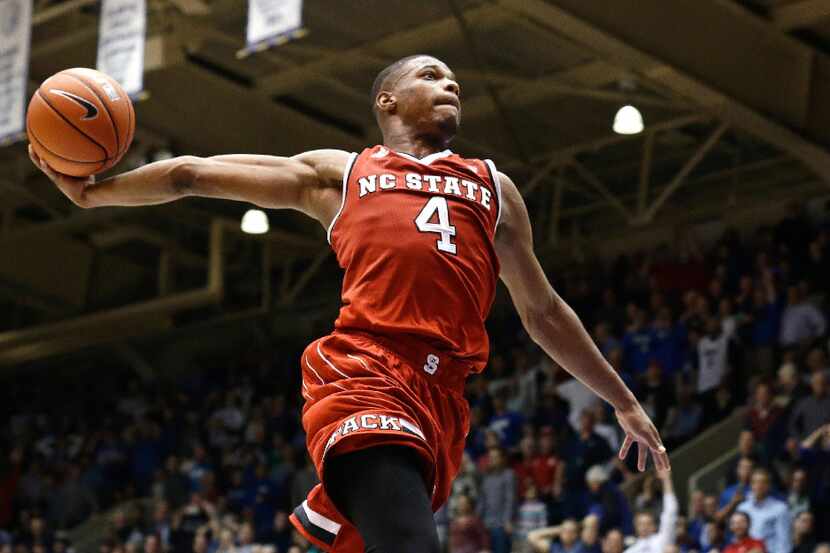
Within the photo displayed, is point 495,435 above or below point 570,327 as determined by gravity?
above

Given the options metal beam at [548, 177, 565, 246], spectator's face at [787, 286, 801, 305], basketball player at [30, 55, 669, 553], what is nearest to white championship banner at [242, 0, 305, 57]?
spectator's face at [787, 286, 801, 305]

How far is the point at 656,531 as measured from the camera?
38.0 ft

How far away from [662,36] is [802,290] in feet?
9.84

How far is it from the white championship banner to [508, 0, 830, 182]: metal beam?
2854 mm

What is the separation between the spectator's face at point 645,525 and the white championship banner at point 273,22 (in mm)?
4682

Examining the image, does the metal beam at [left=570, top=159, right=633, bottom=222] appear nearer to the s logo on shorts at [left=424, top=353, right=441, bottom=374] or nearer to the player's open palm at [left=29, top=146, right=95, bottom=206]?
the player's open palm at [left=29, top=146, right=95, bottom=206]

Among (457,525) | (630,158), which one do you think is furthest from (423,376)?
(630,158)

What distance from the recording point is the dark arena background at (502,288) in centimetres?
1360

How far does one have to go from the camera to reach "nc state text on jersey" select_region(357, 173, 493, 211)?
166 inches

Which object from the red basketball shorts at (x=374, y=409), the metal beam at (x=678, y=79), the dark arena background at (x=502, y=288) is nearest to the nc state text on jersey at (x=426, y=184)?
the red basketball shorts at (x=374, y=409)

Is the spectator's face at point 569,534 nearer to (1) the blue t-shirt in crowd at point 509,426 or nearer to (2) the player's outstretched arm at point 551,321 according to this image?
(1) the blue t-shirt in crowd at point 509,426

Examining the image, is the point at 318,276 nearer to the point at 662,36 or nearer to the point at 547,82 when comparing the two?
the point at 547,82

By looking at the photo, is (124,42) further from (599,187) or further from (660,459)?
(660,459)

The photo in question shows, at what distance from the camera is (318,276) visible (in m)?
24.1
